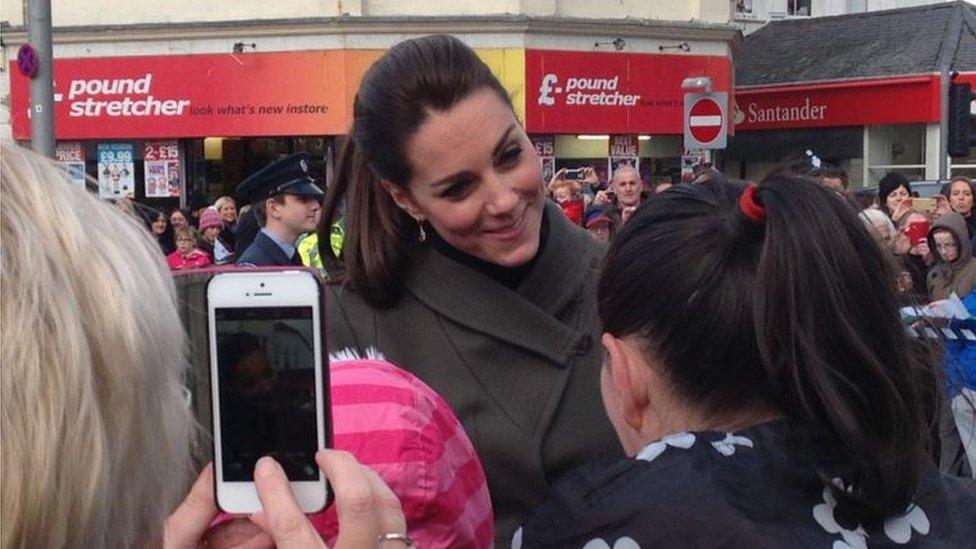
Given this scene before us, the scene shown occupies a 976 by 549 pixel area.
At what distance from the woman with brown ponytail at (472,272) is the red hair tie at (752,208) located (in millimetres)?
553

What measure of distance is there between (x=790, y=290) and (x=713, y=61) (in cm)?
1882

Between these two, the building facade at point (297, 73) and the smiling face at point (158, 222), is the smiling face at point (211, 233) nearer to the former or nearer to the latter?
the smiling face at point (158, 222)

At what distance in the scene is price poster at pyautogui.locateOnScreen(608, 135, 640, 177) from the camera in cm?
1952

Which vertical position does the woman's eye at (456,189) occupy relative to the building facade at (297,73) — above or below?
below

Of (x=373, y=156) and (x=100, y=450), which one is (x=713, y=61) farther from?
(x=100, y=450)

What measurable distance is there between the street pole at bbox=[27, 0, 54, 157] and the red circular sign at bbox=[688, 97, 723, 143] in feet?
21.4

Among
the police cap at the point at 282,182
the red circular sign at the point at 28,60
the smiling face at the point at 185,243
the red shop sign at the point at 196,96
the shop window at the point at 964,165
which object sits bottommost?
the smiling face at the point at 185,243

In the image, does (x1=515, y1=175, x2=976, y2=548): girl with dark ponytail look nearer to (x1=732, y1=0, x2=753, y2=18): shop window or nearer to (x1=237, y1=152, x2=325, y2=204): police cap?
(x1=237, y1=152, x2=325, y2=204): police cap

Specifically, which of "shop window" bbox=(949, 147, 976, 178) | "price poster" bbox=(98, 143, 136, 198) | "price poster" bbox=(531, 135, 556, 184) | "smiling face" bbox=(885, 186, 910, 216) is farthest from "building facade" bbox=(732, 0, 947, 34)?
"smiling face" bbox=(885, 186, 910, 216)

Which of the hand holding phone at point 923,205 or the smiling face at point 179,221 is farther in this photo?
the smiling face at point 179,221

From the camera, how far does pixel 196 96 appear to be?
1886 cm

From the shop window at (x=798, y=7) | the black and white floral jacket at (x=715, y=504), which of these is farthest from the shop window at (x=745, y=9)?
the black and white floral jacket at (x=715, y=504)

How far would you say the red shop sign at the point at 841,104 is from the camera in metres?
23.8

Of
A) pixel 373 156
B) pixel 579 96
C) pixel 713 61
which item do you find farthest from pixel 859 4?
pixel 373 156
